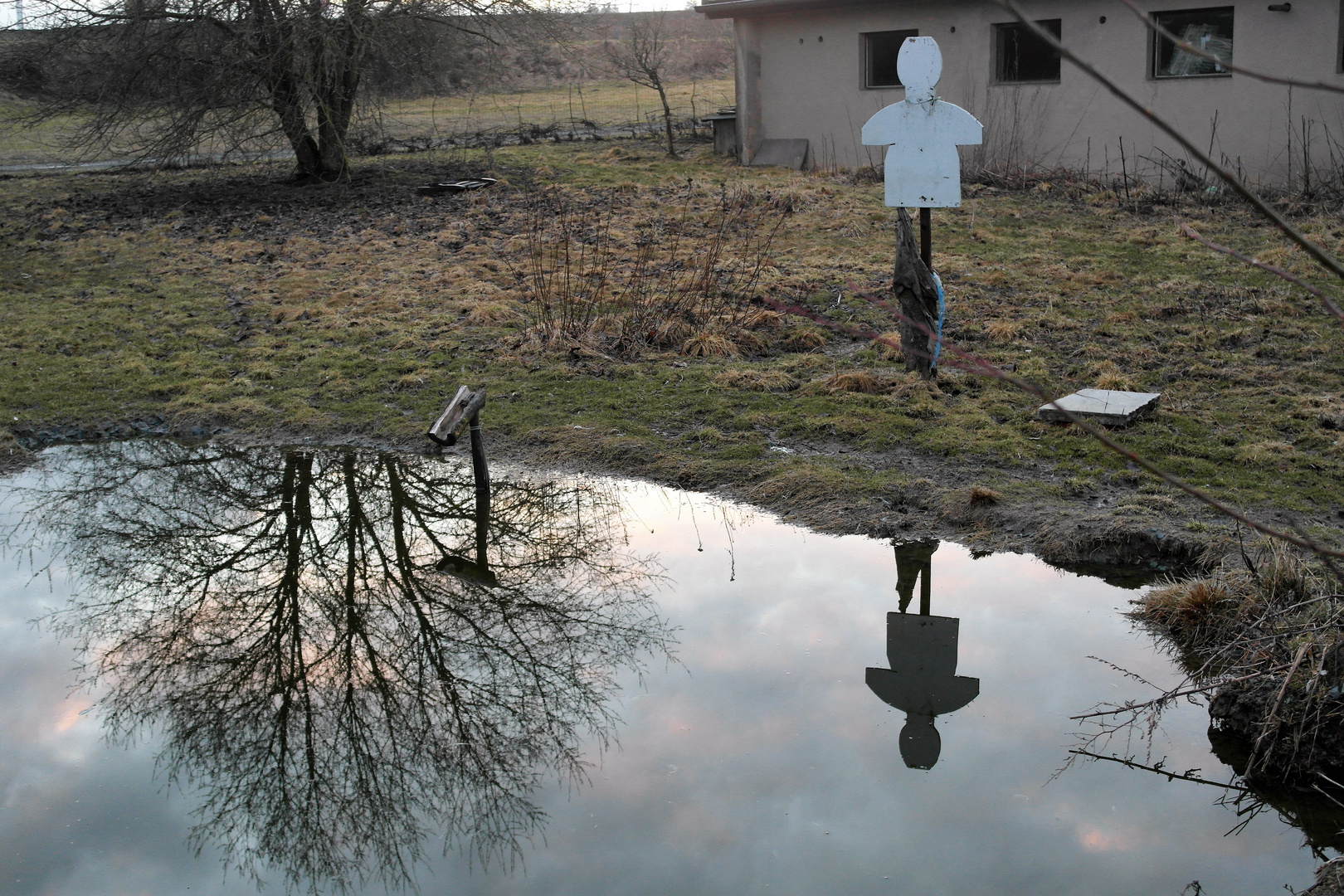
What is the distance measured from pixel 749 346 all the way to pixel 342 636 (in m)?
5.06

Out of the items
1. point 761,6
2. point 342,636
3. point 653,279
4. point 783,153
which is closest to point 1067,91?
point 783,153

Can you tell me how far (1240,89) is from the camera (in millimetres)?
15078

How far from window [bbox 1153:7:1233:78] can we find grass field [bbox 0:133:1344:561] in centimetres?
221

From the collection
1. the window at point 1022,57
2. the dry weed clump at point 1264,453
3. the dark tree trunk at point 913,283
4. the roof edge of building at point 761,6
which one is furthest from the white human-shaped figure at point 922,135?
the roof edge of building at point 761,6

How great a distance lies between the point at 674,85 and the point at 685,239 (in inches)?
930

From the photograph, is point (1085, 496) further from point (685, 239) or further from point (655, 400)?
point (685, 239)

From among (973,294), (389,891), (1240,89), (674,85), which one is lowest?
(389,891)

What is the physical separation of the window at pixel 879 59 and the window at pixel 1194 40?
413 centimetres

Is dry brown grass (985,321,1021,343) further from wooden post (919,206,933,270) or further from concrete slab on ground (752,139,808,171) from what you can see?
concrete slab on ground (752,139,808,171)

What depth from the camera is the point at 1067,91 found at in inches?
647

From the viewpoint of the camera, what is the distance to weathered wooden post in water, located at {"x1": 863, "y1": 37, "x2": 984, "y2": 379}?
728 cm

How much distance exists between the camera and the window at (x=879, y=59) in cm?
1831

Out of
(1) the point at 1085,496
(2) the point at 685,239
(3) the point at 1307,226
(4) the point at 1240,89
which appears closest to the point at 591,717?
(1) the point at 1085,496

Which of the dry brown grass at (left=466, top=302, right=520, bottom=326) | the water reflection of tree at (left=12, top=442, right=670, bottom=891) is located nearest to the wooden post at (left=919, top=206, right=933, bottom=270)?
the water reflection of tree at (left=12, top=442, right=670, bottom=891)
